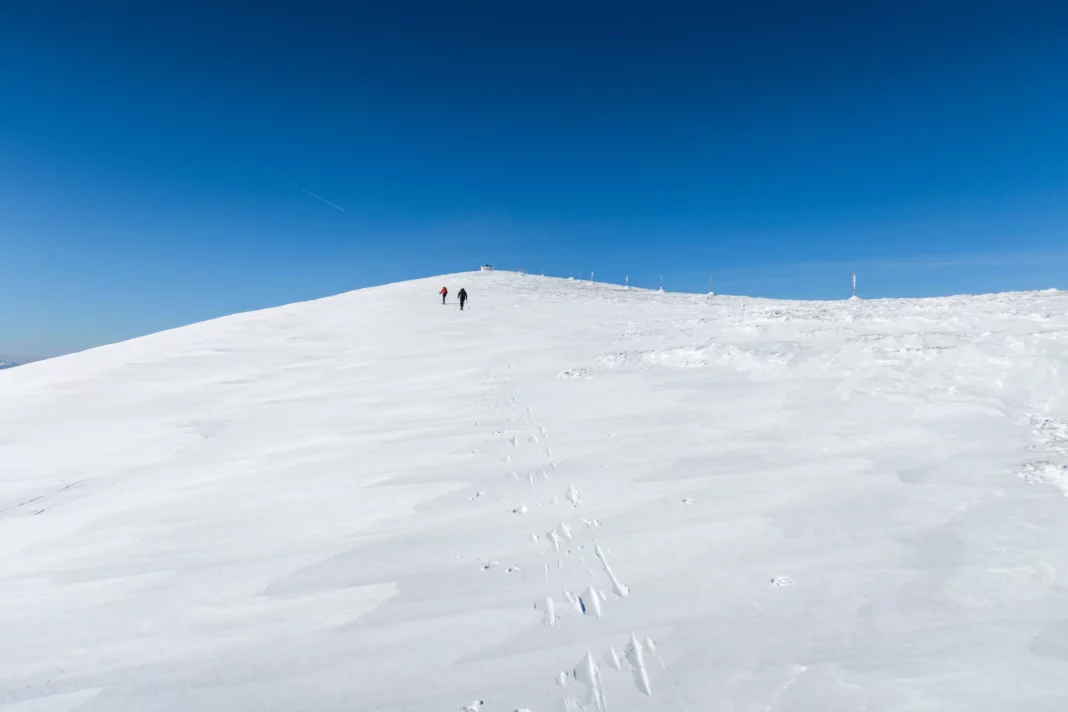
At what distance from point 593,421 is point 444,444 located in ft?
8.10

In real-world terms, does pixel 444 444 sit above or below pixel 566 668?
above

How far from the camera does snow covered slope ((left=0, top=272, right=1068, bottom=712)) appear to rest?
352 cm

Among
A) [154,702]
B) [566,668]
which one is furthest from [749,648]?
[154,702]

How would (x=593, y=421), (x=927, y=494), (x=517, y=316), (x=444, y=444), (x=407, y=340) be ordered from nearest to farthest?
(x=927, y=494) < (x=444, y=444) < (x=593, y=421) < (x=407, y=340) < (x=517, y=316)

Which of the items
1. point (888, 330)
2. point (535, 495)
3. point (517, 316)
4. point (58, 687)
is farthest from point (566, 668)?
point (517, 316)

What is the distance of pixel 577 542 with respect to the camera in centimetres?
517

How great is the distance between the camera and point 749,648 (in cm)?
363

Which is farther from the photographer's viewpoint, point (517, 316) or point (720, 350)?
point (517, 316)

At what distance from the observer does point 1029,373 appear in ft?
28.2

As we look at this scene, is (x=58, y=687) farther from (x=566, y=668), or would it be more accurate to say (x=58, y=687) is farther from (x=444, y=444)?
(x=444, y=444)

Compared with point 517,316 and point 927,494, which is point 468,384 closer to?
point 927,494

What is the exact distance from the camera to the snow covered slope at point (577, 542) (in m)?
3.52

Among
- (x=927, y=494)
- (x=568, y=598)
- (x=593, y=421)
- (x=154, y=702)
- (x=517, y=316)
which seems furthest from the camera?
(x=517, y=316)

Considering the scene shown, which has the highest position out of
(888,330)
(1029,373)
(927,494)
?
(888,330)
